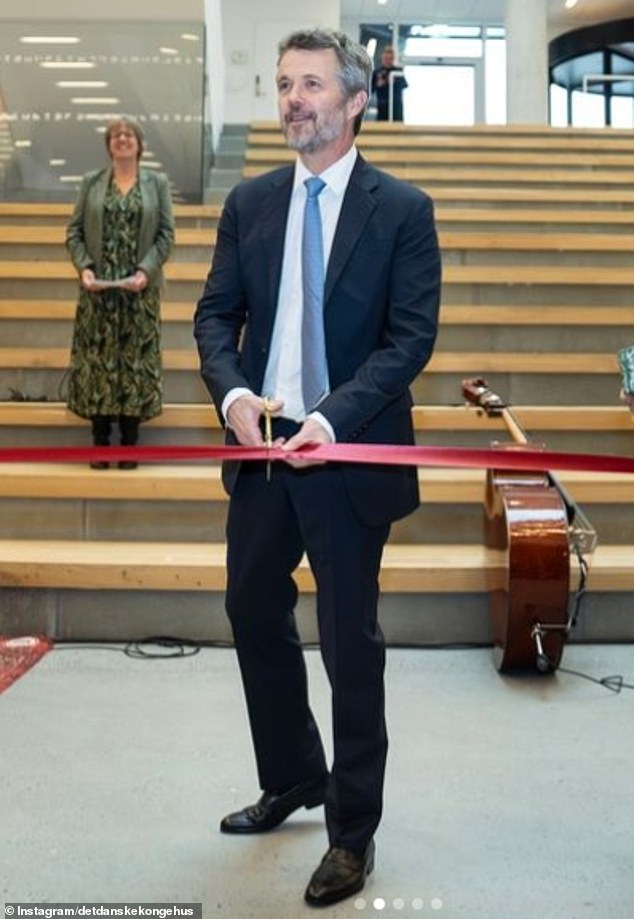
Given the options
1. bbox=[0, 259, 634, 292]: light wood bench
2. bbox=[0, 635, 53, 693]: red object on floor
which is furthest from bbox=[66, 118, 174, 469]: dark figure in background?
bbox=[0, 259, 634, 292]: light wood bench

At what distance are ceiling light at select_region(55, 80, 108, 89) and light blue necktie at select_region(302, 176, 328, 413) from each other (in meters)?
5.45

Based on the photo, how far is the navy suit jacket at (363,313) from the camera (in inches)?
66.5

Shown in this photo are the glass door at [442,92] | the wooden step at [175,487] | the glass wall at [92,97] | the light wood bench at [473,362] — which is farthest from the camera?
the glass door at [442,92]

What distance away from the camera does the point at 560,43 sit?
14.0m

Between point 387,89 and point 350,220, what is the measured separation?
859 cm

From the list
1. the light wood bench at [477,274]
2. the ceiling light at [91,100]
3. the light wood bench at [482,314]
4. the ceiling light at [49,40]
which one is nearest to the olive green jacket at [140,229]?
the light wood bench at [482,314]

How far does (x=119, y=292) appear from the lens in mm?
3717

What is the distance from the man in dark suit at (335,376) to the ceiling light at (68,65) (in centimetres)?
544

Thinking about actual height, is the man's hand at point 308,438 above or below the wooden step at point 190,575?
above

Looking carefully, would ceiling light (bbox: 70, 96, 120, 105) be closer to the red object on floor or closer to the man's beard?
the red object on floor

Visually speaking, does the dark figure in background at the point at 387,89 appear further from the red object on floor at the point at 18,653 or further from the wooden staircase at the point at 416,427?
the red object on floor at the point at 18,653

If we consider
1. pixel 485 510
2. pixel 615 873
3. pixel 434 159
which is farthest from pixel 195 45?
pixel 615 873

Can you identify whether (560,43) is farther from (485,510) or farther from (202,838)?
(202,838)

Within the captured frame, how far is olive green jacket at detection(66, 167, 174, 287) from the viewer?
3703 millimetres
